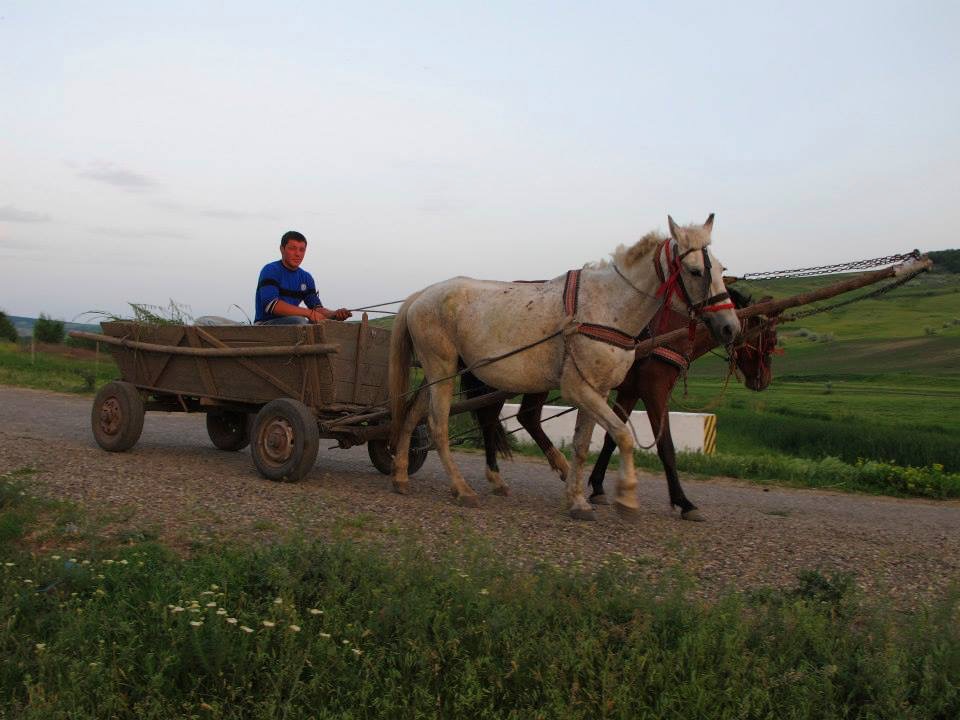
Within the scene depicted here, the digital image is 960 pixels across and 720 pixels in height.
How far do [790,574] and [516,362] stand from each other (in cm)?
271

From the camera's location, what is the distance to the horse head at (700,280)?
→ 6387mm

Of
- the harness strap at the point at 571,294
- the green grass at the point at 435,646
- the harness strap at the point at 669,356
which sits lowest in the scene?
the green grass at the point at 435,646

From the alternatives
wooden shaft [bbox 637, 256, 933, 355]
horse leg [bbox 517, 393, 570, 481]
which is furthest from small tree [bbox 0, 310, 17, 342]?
wooden shaft [bbox 637, 256, 933, 355]

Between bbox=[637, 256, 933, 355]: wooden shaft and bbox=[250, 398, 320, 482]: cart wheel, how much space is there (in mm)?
2987

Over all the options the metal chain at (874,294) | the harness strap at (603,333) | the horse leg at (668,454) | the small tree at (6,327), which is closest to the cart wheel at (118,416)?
the harness strap at (603,333)

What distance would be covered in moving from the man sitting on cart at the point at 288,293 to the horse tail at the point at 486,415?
1357mm

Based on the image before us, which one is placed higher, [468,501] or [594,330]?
[594,330]

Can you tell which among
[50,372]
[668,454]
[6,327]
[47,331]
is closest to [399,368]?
[668,454]

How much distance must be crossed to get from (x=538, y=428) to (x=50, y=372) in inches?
856

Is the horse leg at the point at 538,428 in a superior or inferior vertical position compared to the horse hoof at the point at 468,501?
superior

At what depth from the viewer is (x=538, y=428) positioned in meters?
8.97

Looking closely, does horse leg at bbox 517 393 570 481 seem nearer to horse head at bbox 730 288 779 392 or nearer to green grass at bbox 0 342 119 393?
horse head at bbox 730 288 779 392

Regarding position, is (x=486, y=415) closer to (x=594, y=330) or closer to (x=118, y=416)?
(x=594, y=330)

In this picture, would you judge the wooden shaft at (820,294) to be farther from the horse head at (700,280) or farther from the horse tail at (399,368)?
the horse tail at (399,368)
